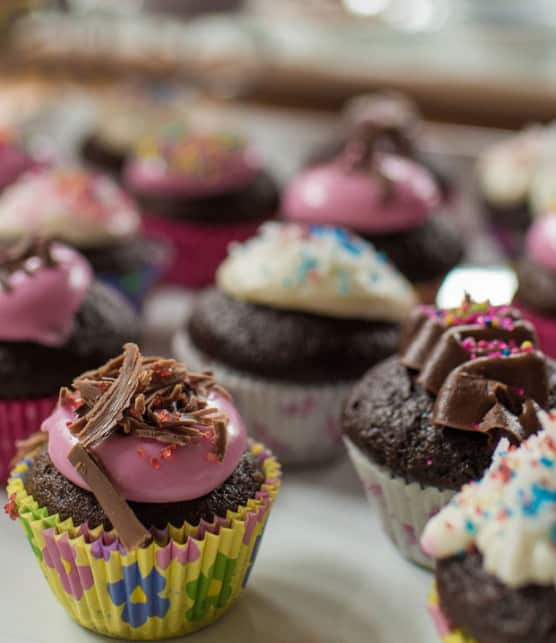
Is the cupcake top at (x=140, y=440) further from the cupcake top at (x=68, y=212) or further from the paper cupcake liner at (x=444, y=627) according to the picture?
the cupcake top at (x=68, y=212)

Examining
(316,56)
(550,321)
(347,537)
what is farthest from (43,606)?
(316,56)

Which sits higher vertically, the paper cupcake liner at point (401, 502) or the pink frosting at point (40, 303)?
the pink frosting at point (40, 303)

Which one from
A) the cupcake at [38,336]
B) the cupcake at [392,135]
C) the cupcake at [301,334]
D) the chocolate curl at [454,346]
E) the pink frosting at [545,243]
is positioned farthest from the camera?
the cupcake at [392,135]

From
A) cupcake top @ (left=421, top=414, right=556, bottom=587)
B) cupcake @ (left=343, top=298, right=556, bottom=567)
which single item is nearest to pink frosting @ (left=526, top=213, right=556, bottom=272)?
cupcake @ (left=343, top=298, right=556, bottom=567)

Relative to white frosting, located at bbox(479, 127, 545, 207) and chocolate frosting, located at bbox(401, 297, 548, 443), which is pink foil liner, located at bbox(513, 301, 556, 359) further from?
white frosting, located at bbox(479, 127, 545, 207)

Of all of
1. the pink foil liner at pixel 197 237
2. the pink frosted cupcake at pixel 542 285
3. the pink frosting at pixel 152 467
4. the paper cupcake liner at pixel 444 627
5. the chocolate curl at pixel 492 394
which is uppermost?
the chocolate curl at pixel 492 394

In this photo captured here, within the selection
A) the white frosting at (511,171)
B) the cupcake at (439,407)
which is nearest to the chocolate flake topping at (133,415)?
the cupcake at (439,407)

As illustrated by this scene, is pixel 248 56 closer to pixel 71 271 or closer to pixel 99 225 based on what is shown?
pixel 99 225
